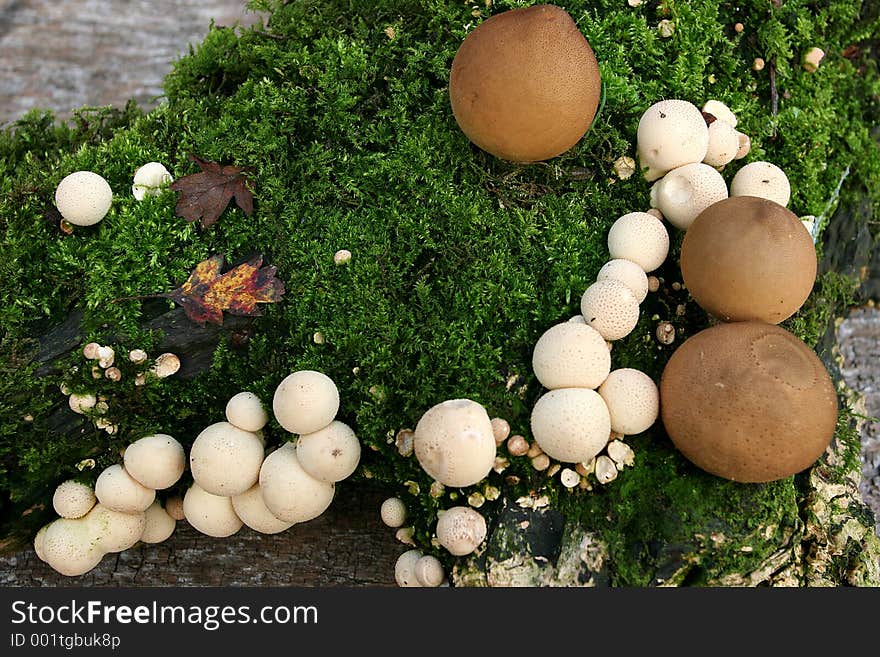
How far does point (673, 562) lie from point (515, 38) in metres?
1.94

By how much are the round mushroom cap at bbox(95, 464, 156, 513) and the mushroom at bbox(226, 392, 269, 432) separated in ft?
1.51

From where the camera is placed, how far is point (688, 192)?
2.95 meters

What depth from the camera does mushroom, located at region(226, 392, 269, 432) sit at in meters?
2.86

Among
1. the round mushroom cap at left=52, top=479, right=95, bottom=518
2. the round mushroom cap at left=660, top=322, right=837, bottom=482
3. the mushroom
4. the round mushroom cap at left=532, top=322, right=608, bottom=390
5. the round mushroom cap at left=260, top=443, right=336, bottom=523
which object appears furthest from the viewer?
the round mushroom cap at left=52, top=479, right=95, bottom=518

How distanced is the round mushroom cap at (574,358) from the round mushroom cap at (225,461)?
1.12 metres

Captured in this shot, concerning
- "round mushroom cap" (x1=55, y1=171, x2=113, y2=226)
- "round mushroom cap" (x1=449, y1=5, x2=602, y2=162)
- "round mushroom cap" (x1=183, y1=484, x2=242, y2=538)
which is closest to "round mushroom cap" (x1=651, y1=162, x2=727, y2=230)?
"round mushroom cap" (x1=449, y1=5, x2=602, y2=162)

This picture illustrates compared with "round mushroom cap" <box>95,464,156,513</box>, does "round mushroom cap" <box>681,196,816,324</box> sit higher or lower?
higher

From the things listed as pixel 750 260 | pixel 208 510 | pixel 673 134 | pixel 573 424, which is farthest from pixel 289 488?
pixel 673 134

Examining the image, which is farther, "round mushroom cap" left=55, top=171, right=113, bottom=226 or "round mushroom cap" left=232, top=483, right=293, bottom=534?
"round mushroom cap" left=55, top=171, right=113, bottom=226

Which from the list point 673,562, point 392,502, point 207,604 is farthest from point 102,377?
point 673,562

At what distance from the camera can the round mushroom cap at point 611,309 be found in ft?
8.86

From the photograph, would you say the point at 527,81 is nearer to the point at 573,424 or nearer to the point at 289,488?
the point at 573,424

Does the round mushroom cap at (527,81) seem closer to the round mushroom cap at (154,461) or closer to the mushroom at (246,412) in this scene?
the mushroom at (246,412)

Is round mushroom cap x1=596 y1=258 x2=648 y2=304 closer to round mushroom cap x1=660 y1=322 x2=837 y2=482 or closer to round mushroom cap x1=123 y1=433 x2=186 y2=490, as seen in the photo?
round mushroom cap x1=660 y1=322 x2=837 y2=482
